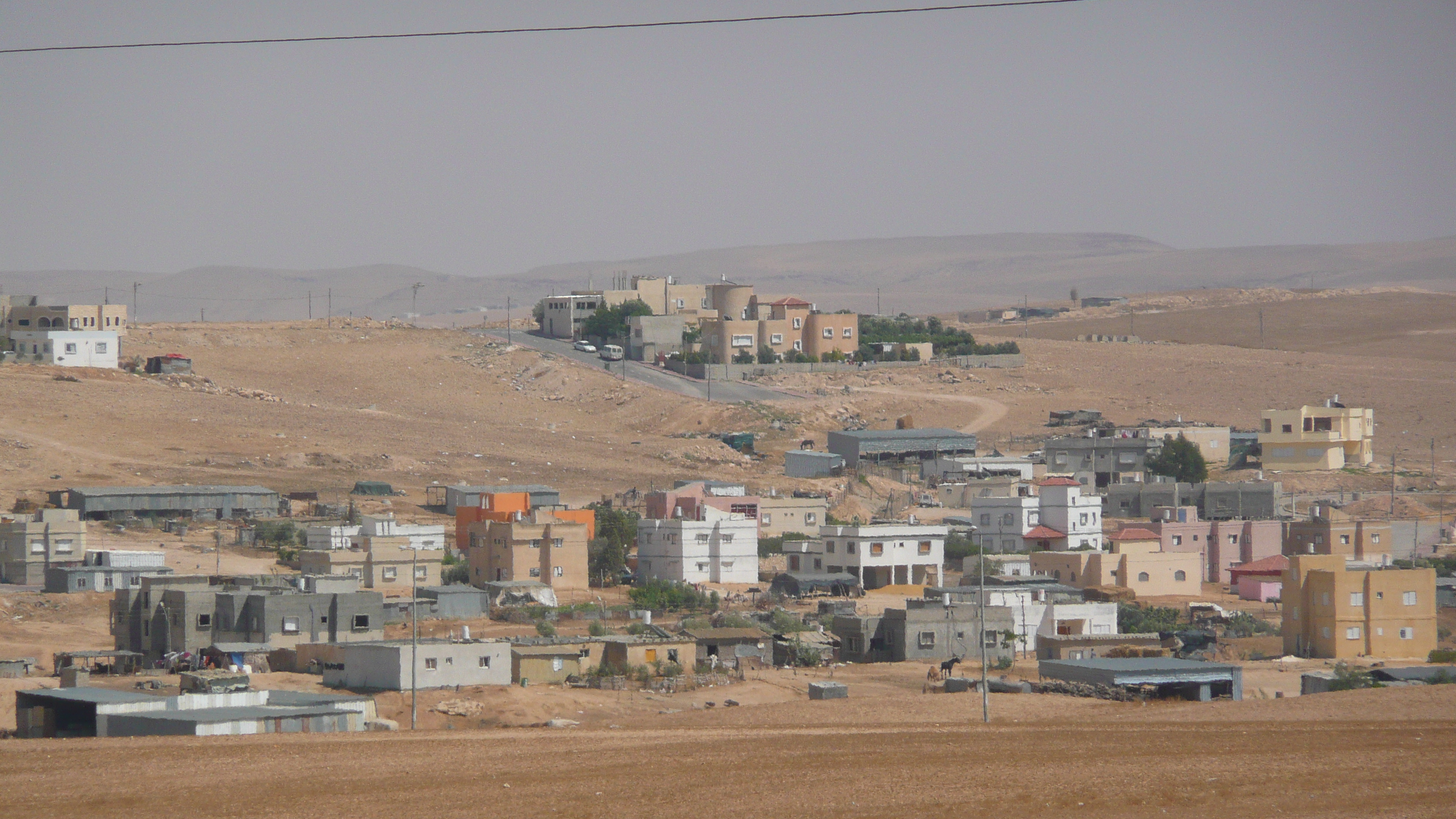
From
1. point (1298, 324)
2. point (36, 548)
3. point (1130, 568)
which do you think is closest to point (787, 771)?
point (1130, 568)

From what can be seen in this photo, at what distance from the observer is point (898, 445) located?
83438 millimetres

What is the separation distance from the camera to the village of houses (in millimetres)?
37844

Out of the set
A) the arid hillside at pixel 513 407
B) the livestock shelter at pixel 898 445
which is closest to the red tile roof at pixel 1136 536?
the arid hillside at pixel 513 407

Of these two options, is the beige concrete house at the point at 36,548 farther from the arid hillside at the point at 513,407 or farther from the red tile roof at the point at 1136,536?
the red tile roof at the point at 1136,536

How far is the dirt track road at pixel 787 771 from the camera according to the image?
2236 centimetres

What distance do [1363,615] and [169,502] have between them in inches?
1519

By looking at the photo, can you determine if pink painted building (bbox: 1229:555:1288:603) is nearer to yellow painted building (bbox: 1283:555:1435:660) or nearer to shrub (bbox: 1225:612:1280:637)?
shrub (bbox: 1225:612:1280:637)

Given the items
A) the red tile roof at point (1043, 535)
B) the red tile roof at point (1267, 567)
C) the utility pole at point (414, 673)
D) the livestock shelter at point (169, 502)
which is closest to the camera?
the utility pole at point (414, 673)

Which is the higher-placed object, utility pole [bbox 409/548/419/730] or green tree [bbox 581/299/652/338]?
green tree [bbox 581/299/652/338]

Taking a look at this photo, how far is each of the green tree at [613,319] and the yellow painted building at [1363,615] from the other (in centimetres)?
6785

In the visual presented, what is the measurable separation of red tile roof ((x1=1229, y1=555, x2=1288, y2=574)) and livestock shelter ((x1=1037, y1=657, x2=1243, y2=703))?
66.8ft

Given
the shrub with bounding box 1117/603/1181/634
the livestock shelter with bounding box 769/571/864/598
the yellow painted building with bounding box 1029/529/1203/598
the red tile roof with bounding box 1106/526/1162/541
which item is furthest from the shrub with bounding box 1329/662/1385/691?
the red tile roof with bounding box 1106/526/1162/541

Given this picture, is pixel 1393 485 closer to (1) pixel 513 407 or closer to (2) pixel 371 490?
(2) pixel 371 490

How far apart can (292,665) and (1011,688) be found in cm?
1548
